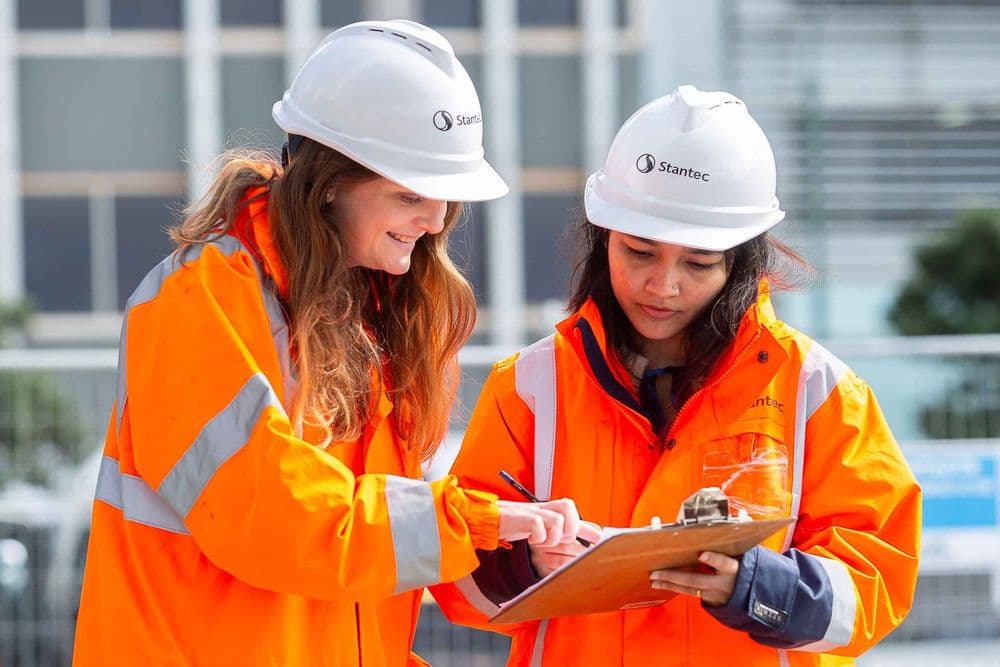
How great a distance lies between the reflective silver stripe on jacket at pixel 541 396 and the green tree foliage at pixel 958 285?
983 centimetres

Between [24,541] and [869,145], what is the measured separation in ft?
33.6

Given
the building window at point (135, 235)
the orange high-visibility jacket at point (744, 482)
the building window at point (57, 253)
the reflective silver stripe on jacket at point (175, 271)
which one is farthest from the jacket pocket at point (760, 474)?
the building window at point (57, 253)

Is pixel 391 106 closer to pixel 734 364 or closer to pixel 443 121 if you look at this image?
pixel 443 121

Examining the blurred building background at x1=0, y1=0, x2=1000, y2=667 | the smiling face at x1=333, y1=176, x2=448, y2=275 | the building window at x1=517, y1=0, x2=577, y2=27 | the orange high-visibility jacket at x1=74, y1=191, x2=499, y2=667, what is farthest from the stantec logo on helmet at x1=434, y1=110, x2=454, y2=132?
the building window at x1=517, y1=0, x2=577, y2=27

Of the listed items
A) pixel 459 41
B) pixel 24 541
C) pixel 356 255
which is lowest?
pixel 24 541

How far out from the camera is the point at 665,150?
2.80m

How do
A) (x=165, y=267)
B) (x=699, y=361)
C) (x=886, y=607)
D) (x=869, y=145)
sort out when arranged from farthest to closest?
(x=869, y=145), (x=699, y=361), (x=886, y=607), (x=165, y=267)

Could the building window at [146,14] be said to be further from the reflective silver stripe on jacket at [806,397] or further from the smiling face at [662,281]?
the reflective silver stripe on jacket at [806,397]

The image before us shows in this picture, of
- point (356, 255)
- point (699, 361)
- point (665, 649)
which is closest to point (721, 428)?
point (699, 361)

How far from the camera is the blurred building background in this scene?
14.2 metres

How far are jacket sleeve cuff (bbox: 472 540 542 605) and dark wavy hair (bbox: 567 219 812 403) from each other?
1.42ft

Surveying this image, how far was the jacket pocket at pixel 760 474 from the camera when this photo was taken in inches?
106

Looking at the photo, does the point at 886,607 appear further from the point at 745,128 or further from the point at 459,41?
the point at 459,41

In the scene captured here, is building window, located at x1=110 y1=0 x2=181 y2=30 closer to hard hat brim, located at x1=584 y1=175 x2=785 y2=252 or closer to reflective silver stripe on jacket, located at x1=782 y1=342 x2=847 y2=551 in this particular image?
hard hat brim, located at x1=584 y1=175 x2=785 y2=252
